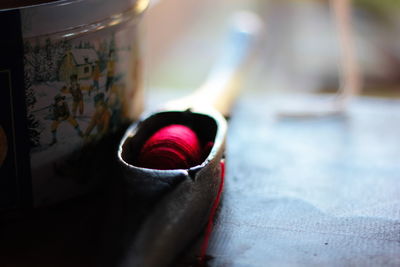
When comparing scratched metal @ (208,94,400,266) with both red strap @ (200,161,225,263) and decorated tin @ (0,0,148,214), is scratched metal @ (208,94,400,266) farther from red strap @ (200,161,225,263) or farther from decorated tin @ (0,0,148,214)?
decorated tin @ (0,0,148,214)

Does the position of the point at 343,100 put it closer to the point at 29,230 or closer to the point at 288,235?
the point at 288,235

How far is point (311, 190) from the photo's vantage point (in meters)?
0.53

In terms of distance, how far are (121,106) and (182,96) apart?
25 centimetres

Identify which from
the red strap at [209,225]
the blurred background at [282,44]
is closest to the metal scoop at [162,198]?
the red strap at [209,225]

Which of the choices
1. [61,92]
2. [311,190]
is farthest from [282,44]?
[61,92]

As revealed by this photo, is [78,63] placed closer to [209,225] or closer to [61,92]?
[61,92]

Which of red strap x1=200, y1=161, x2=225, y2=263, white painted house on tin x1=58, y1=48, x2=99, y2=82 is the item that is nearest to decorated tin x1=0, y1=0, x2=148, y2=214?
white painted house on tin x1=58, y1=48, x2=99, y2=82

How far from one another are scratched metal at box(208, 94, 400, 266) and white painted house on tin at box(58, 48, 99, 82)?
0.56 ft

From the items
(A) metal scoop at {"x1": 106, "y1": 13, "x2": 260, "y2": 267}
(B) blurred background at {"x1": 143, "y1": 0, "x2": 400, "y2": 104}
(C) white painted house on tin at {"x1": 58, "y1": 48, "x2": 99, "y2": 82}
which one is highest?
(C) white painted house on tin at {"x1": 58, "y1": 48, "x2": 99, "y2": 82}

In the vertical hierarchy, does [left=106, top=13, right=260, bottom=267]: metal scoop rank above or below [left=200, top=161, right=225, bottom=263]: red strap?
above

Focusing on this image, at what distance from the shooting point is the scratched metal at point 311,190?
Answer: 0.44 m

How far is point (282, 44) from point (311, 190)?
508 millimetres

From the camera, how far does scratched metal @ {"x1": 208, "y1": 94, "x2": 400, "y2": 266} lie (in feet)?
1.44

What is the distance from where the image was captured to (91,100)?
474 millimetres
